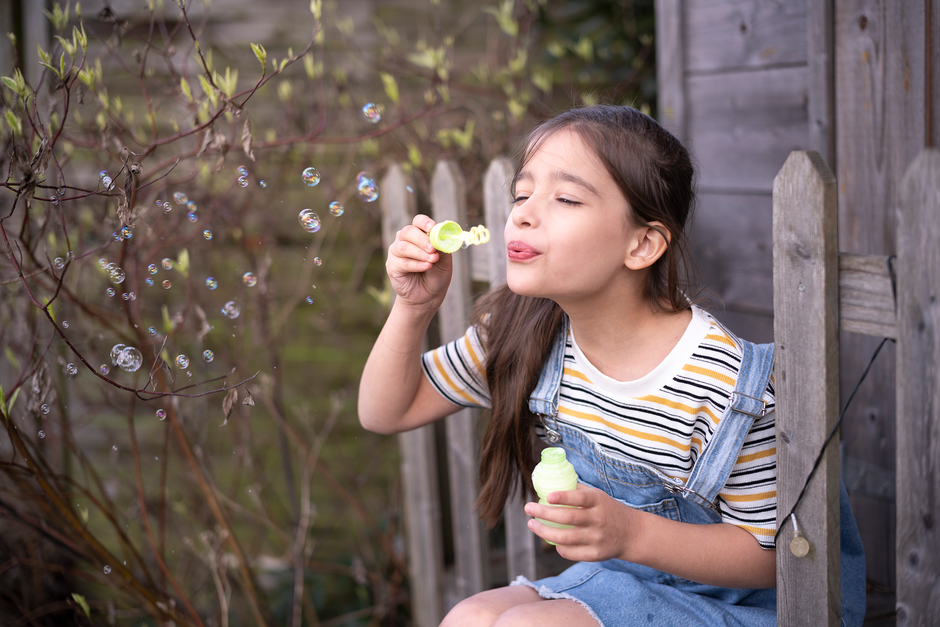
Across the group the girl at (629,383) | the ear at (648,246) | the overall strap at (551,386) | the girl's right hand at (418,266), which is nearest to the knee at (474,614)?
the girl at (629,383)

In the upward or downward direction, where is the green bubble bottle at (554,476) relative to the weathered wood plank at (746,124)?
downward

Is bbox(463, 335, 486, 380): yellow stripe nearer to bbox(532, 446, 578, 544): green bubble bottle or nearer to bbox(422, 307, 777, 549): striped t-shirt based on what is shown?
bbox(422, 307, 777, 549): striped t-shirt

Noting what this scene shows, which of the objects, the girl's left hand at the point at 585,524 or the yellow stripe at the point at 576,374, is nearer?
the girl's left hand at the point at 585,524

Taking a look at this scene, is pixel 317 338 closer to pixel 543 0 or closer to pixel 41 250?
pixel 41 250

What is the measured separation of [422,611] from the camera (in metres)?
2.56

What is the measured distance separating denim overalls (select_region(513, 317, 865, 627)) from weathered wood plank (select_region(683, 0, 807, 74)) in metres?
1.15

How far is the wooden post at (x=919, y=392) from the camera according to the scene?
39.1 inches

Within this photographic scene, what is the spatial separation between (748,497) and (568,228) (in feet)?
1.84

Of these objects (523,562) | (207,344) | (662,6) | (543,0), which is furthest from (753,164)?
(207,344)

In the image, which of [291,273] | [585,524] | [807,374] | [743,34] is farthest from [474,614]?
[291,273]

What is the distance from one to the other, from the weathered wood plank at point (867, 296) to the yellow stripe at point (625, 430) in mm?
336

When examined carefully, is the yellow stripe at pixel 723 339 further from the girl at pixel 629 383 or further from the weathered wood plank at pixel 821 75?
the weathered wood plank at pixel 821 75

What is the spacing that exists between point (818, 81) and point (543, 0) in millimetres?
1330

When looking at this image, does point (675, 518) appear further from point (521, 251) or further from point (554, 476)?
point (521, 251)
